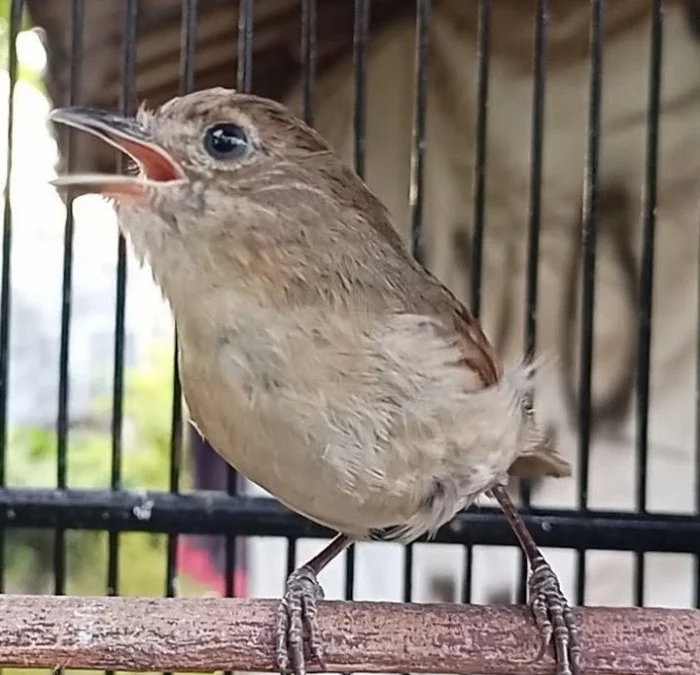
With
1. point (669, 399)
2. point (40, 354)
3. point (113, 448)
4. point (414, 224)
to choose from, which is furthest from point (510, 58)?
point (40, 354)

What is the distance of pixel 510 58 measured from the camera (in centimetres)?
201

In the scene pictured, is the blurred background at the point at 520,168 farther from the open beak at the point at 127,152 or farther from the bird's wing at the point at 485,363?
the open beak at the point at 127,152

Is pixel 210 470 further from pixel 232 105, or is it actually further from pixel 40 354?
pixel 232 105

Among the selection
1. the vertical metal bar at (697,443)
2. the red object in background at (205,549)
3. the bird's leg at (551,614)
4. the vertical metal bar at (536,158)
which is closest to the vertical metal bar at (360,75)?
the vertical metal bar at (536,158)

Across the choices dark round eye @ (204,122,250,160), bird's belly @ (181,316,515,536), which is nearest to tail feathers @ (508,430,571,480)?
bird's belly @ (181,316,515,536)

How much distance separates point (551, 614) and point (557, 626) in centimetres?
1

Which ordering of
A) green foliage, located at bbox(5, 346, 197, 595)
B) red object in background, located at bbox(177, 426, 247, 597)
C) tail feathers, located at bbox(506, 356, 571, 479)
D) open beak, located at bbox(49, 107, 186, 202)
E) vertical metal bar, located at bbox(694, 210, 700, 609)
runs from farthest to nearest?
green foliage, located at bbox(5, 346, 197, 595)
red object in background, located at bbox(177, 426, 247, 597)
vertical metal bar, located at bbox(694, 210, 700, 609)
tail feathers, located at bbox(506, 356, 571, 479)
open beak, located at bbox(49, 107, 186, 202)

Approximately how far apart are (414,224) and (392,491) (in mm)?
393

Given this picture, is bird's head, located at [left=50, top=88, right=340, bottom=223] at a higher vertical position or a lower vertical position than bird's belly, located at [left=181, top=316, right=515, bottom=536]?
higher

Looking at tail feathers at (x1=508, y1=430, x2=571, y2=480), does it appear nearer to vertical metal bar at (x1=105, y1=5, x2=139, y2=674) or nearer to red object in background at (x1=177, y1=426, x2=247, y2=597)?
vertical metal bar at (x1=105, y1=5, x2=139, y2=674)

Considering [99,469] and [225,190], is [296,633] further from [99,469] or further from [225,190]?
[99,469]

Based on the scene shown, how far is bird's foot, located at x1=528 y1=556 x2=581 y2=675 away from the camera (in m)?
0.96

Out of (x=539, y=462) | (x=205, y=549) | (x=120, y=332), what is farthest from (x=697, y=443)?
(x=205, y=549)

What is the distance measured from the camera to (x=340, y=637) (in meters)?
0.97
